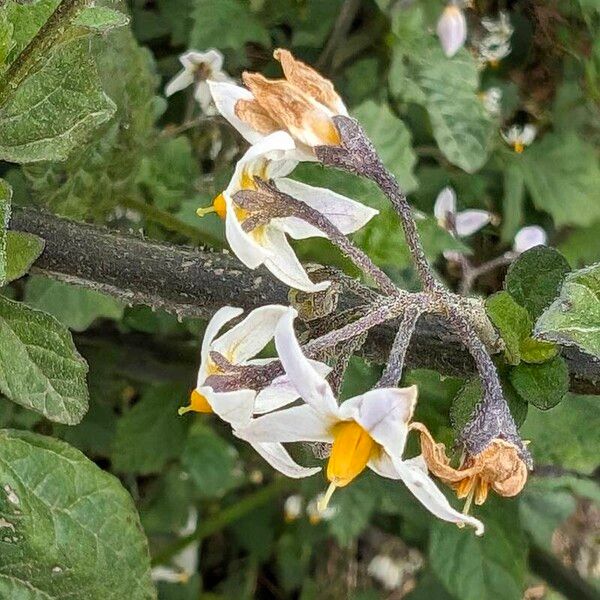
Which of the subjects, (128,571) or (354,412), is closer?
(354,412)

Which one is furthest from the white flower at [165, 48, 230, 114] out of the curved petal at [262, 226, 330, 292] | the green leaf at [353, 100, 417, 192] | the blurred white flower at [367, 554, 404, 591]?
the blurred white flower at [367, 554, 404, 591]

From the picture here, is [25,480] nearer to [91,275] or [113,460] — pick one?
[91,275]

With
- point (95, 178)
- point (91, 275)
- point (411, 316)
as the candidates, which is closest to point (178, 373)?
point (95, 178)

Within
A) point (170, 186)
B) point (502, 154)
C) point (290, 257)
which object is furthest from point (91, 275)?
point (502, 154)

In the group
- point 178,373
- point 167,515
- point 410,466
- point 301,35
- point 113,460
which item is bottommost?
point 167,515

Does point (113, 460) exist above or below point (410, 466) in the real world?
below

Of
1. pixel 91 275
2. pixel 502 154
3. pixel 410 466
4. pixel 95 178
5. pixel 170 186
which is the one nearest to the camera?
pixel 410 466

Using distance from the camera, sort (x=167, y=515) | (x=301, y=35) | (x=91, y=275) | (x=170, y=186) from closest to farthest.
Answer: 1. (x=91, y=275)
2. (x=170, y=186)
3. (x=301, y=35)
4. (x=167, y=515)
